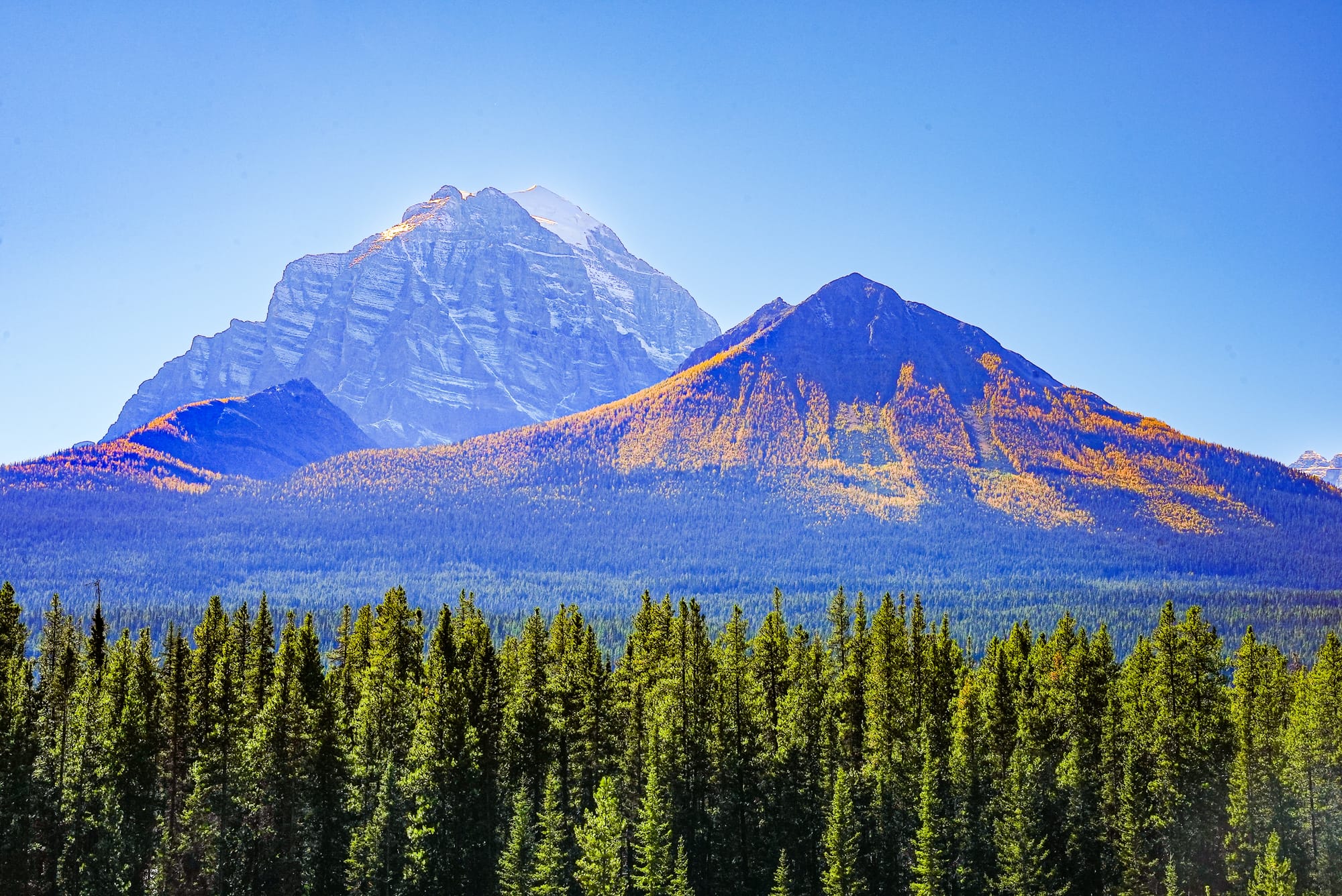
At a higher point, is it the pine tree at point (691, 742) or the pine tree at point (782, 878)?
the pine tree at point (691, 742)

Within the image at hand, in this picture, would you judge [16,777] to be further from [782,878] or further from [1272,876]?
[1272,876]

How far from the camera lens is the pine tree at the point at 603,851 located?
55.7m

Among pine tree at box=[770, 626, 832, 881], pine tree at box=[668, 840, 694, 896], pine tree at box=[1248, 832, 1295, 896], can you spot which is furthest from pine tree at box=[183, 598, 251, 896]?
pine tree at box=[1248, 832, 1295, 896]

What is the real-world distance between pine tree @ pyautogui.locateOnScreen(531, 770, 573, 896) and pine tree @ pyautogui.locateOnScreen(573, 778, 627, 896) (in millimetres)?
1410

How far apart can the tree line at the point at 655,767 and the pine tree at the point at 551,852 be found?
252mm

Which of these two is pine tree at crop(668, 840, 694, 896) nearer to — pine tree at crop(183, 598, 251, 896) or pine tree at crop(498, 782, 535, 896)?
pine tree at crop(498, 782, 535, 896)

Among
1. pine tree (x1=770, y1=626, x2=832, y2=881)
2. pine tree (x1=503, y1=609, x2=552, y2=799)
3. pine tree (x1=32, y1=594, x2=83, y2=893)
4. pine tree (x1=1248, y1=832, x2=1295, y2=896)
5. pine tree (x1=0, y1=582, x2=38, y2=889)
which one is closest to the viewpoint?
pine tree (x1=1248, y1=832, x2=1295, y2=896)

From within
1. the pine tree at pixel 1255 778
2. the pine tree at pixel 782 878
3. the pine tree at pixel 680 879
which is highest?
the pine tree at pixel 1255 778

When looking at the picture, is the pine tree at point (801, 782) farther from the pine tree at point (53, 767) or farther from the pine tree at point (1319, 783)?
the pine tree at point (53, 767)

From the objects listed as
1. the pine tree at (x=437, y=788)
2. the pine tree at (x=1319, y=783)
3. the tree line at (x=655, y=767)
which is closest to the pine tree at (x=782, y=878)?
the tree line at (x=655, y=767)

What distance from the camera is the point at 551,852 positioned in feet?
191

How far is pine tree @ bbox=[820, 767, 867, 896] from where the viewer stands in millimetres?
62312

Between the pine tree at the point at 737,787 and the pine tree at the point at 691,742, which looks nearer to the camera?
the pine tree at the point at 691,742

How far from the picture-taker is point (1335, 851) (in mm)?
62125
